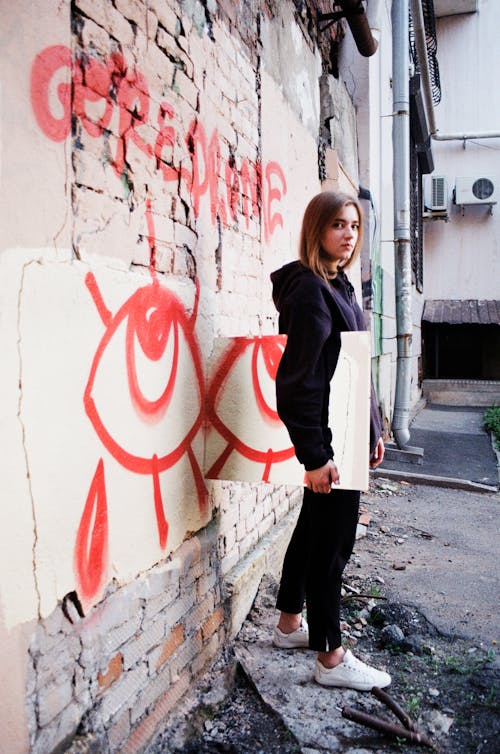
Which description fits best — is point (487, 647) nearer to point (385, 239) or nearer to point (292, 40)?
point (292, 40)

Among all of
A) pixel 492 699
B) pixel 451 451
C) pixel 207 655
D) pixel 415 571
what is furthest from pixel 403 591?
pixel 451 451

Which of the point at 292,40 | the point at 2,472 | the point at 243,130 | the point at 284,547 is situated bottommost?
the point at 284,547

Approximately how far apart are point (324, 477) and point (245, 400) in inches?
18.1

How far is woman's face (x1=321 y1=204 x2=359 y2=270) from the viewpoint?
202 centimetres

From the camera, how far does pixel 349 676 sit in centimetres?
207

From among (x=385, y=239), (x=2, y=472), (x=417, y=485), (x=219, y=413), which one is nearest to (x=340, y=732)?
(x=219, y=413)

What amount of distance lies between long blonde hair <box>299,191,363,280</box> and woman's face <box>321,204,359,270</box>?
0.04ft

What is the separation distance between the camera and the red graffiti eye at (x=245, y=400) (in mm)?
2127

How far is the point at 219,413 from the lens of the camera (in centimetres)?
215

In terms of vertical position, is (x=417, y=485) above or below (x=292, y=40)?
below

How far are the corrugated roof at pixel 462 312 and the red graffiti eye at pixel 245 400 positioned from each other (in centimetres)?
1195

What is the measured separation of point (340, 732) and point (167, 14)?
249cm

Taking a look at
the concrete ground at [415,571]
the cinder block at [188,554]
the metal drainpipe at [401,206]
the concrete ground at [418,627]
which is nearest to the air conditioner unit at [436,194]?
the metal drainpipe at [401,206]

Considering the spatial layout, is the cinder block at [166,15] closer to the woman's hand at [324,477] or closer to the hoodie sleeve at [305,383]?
the hoodie sleeve at [305,383]
